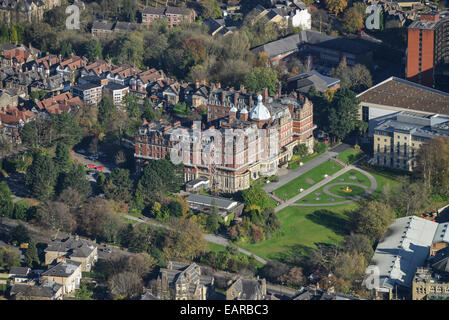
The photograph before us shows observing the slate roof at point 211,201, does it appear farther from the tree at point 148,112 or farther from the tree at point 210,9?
the tree at point 210,9

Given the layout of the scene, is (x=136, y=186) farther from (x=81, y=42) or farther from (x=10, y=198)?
(x=81, y=42)

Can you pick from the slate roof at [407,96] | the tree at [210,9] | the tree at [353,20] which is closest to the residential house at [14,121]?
the slate roof at [407,96]

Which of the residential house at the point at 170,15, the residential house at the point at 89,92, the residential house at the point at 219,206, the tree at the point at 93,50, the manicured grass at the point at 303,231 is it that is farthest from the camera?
the residential house at the point at 170,15

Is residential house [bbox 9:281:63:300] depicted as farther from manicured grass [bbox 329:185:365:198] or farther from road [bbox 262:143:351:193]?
manicured grass [bbox 329:185:365:198]

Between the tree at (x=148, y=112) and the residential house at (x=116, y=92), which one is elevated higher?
the residential house at (x=116, y=92)

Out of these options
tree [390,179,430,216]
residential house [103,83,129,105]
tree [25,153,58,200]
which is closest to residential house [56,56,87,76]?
residential house [103,83,129,105]

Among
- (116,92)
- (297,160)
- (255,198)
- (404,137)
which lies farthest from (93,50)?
(404,137)

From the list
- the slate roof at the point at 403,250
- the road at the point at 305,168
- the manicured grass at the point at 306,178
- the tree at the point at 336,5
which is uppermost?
the tree at the point at 336,5
